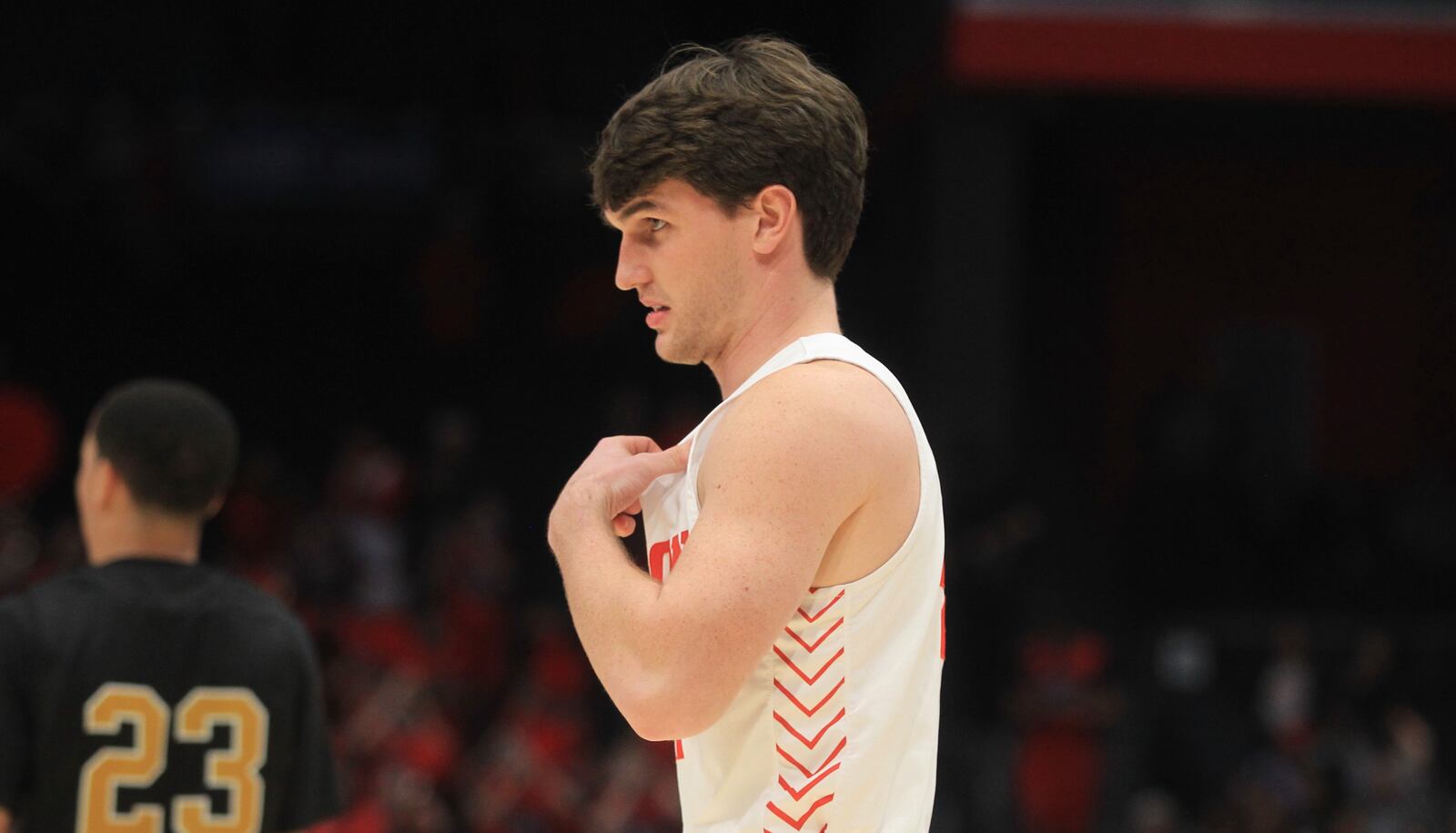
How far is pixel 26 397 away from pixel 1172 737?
865 centimetres

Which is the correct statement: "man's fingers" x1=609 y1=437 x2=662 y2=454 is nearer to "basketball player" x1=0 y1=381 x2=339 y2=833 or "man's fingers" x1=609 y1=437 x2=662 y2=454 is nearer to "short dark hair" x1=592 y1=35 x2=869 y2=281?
"short dark hair" x1=592 y1=35 x2=869 y2=281

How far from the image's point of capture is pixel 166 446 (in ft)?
10.4

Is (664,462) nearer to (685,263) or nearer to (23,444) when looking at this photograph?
(685,263)

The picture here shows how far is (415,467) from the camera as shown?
1517 cm

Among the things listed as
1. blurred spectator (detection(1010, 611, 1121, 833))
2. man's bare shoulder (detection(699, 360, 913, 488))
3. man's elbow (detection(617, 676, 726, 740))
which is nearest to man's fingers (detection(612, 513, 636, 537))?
man's bare shoulder (detection(699, 360, 913, 488))

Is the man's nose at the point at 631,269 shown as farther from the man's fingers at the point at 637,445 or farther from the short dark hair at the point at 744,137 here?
the man's fingers at the point at 637,445

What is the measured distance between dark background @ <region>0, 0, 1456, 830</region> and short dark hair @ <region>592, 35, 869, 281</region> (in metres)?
9.72

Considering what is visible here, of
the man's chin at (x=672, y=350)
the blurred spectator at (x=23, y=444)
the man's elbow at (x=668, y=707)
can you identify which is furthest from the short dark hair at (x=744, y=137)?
the blurred spectator at (x=23, y=444)

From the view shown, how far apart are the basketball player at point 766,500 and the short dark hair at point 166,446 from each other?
4.72 feet

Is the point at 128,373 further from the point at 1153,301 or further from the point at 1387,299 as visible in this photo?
the point at 1387,299

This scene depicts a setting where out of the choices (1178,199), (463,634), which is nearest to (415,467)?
(463,634)

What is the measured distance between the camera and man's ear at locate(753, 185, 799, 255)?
6.21 feet

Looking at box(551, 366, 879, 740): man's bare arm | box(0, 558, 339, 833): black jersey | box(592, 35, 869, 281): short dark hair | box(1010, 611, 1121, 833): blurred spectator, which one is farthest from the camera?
box(1010, 611, 1121, 833): blurred spectator

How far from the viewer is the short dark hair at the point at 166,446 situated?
3.17 metres
